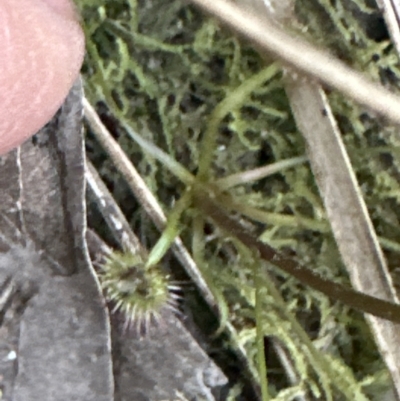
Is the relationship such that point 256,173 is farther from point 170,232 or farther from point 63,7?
point 63,7

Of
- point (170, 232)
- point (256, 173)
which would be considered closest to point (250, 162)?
point (256, 173)

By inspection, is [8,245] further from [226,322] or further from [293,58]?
[293,58]

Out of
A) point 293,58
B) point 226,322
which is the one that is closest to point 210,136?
point 293,58

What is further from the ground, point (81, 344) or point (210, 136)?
point (210, 136)

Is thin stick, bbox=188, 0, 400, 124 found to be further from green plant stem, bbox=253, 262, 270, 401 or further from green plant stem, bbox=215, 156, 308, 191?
green plant stem, bbox=253, 262, 270, 401

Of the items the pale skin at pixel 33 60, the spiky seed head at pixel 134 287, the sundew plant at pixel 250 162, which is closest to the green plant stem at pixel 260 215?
the sundew plant at pixel 250 162

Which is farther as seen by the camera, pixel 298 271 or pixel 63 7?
pixel 298 271

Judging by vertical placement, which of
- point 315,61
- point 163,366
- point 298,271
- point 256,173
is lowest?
point 163,366
